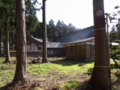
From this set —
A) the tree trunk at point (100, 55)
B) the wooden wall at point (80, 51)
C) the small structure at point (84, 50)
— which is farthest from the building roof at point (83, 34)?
the tree trunk at point (100, 55)

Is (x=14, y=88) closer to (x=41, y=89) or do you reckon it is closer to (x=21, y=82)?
(x=21, y=82)

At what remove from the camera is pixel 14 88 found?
153 inches

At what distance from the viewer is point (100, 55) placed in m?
3.67

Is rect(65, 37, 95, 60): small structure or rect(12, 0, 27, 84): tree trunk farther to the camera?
rect(65, 37, 95, 60): small structure

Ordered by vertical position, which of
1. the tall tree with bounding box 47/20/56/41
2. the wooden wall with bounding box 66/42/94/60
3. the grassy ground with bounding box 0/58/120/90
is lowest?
the grassy ground with bounding box 0/58/120/90

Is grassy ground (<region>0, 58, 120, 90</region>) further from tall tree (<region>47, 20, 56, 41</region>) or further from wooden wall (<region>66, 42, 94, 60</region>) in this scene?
tall tree (<region>47, 20, 56, 41</region>)

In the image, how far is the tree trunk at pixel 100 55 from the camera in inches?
141

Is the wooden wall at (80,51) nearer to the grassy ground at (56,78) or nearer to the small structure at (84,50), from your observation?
the small structure at (84,50)

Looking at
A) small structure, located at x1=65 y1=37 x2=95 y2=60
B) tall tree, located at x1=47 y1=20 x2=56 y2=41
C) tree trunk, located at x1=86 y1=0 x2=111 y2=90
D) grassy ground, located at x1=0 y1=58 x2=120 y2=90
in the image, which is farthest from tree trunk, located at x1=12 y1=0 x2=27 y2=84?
tall tree, located at x1=47 y1=20 x2=56 y2=41

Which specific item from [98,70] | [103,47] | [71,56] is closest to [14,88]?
[98,70]

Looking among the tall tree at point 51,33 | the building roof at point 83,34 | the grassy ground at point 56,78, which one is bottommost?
the grassy ground at point 56,78

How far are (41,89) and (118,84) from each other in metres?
2.97

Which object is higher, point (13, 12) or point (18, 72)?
point (13, 12)

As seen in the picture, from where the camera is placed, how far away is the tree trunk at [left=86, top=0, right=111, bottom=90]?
3.58m
